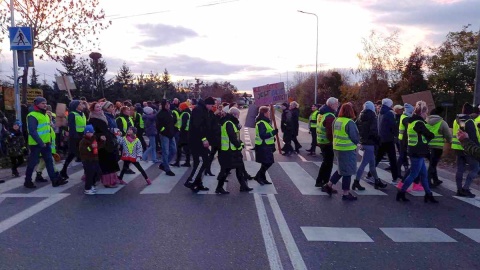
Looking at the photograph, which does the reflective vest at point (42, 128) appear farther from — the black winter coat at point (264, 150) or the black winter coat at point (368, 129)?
the black winter coat at point (368, 129)

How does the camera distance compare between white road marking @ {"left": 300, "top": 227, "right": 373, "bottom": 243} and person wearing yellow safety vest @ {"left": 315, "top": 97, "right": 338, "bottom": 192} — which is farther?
person wearing yellow safety vest @ {"left": 315, "top": 97, "right": 338, "bottom": 192}

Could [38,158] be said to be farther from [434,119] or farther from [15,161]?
[434,119]

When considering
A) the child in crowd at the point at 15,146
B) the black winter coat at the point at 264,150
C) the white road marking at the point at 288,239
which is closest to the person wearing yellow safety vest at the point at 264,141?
the black winter coat at the point at 264,150

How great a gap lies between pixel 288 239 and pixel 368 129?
448 centimetres

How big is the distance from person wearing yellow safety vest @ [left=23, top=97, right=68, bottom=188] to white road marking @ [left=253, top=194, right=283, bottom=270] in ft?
15.6

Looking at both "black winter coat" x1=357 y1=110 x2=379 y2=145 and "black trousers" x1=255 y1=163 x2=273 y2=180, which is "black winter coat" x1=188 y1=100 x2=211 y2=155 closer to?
"black trousers" x1=255 y1=163 x2=273 y2=180

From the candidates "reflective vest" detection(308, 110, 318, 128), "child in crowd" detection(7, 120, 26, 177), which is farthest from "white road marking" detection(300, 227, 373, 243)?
"reflective vest" detection(308, 110, 318, 128)

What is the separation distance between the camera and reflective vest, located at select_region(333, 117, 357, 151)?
8.95m

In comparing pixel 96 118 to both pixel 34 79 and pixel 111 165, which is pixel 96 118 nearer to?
pixel 111 165

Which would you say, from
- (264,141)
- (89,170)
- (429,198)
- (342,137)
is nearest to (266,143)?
(264,141)

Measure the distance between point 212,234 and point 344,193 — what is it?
11.6ft

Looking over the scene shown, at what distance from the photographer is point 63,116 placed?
12.3 m

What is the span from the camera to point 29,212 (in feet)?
25.8

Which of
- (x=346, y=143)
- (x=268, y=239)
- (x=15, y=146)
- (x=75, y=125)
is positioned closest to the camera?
(x=268, y=239)
